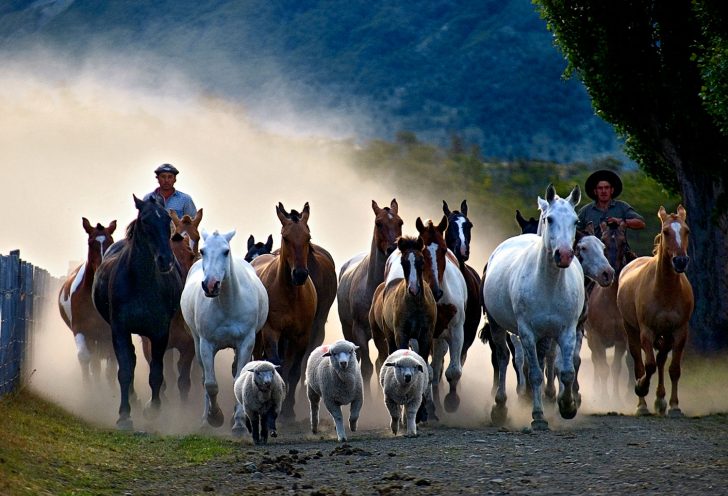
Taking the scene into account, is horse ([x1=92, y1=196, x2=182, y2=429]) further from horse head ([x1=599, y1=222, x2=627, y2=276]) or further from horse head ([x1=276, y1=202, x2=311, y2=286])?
horse head ([x1=599, y1=222, x2=627, y2=276])

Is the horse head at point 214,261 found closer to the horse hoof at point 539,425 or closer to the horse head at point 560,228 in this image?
the horse head at point 560,228

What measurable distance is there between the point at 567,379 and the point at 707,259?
9249 millimetres

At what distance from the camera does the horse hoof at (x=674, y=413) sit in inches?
650

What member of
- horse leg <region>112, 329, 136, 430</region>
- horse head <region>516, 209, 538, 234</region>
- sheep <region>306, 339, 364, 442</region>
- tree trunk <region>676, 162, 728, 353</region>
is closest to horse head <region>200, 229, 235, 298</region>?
sheep <region>306, 339, 364, 442</region>

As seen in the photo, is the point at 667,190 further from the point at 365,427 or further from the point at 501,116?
the point at 501,116

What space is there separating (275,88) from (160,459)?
10790 cm

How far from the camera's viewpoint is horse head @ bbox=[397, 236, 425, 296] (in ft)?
46.9

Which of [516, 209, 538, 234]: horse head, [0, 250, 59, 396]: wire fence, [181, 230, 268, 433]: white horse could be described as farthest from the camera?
[516, 209, 538, 234]: horse head

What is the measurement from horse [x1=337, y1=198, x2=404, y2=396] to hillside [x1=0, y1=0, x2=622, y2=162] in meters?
Answer: 80.7

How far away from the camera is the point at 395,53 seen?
130 meters

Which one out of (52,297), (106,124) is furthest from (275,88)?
(52,297)

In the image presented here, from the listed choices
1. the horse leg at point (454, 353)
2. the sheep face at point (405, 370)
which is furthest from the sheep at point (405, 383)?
the horse leg at point (454, 353)

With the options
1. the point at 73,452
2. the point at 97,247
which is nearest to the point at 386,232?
the point at 97,247

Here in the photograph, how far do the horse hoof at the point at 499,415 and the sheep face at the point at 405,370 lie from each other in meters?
2.72
